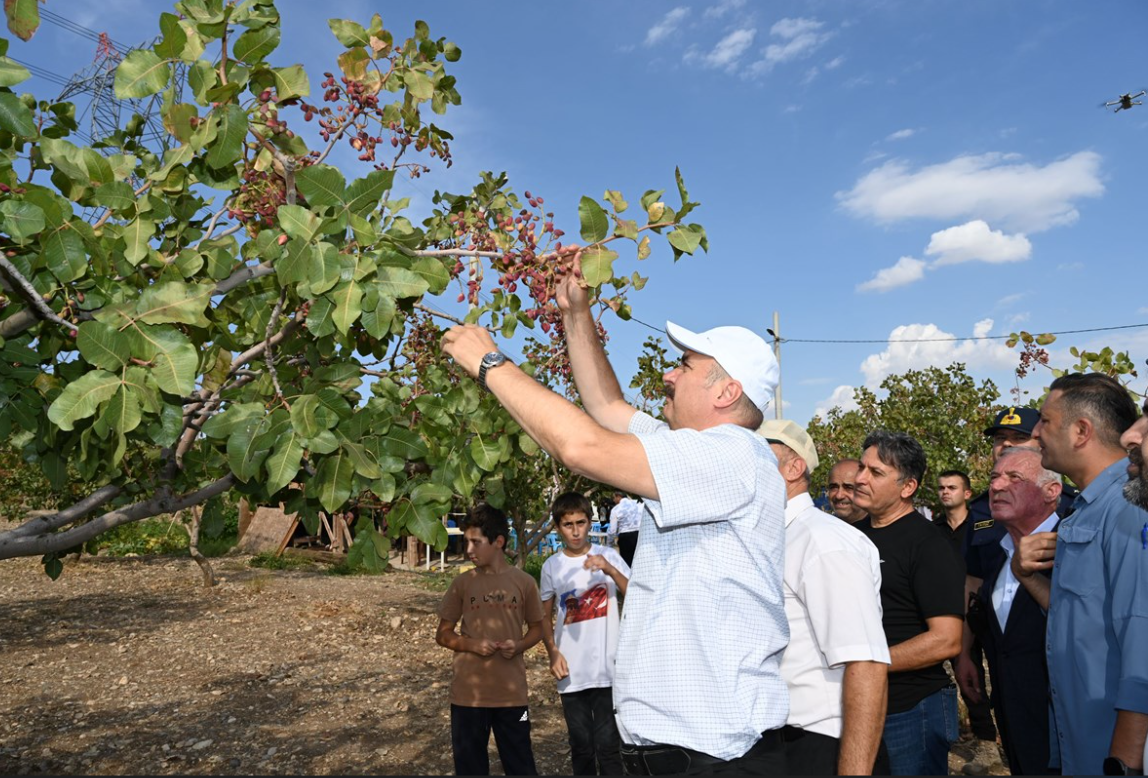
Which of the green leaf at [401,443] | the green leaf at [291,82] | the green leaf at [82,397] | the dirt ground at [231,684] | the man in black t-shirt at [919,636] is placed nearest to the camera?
the green leaf at [82,397]

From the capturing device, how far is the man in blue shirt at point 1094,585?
2369 mm

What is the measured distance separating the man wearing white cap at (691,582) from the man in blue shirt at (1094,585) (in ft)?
3.32

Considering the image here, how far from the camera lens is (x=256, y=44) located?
2426 mm

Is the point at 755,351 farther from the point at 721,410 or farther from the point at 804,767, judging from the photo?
the point at 804,767

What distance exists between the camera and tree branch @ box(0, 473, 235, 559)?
2836 millimetres

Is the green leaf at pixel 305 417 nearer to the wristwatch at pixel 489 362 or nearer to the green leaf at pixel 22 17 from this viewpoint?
the wristwatch at pixel 489 362

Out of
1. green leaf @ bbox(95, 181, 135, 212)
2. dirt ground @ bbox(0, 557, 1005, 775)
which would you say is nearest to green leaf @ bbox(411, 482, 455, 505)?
green leaf @ bbox(95, 181, 135, 212)

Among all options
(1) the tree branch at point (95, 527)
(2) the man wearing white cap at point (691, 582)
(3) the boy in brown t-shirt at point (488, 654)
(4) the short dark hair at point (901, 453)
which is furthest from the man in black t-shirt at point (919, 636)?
(1) the tree branch at point (95, 527)

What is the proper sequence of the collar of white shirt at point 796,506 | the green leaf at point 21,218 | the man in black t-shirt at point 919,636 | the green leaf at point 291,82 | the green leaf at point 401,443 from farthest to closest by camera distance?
1. the man in black t-shirt at point 919,636
2. the collar of white shirt at point 796,506
3. the green leaf at point 401,443
4. the green leaf at point 291,82
5. the green leaf at point 21,218

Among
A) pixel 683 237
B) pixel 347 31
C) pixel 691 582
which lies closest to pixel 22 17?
pixel 347 31

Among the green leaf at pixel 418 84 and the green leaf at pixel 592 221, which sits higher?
the green leaf at pixel 418 84

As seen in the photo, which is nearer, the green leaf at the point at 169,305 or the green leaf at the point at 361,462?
the green leaf at the point at 169,305

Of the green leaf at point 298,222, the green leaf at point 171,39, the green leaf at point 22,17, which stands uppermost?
the green leaf at point 22,17

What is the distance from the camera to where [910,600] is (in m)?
3.60
